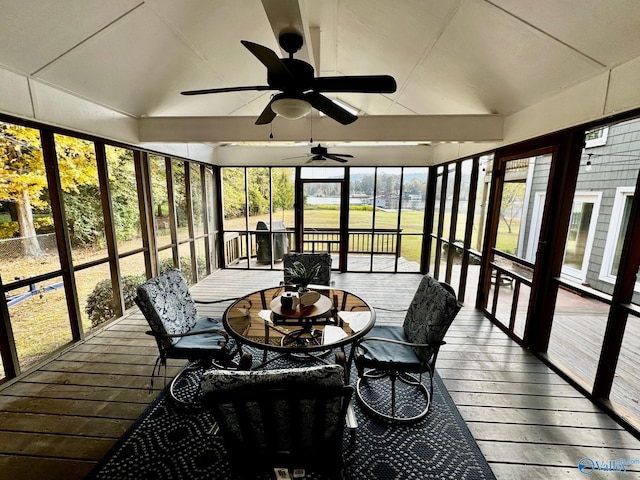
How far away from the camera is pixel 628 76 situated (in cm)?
198

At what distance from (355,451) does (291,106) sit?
2333mm

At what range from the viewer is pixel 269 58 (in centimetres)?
151

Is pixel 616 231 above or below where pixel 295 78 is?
below

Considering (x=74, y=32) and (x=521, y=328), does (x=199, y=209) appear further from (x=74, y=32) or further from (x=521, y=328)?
(x=521, y=328)

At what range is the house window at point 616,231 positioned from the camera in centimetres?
264

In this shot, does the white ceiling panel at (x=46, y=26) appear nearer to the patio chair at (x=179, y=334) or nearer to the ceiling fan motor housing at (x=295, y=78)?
the ceiling fan motor housing at (x=295, y=78)

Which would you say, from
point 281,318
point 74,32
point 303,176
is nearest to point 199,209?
point 303,176

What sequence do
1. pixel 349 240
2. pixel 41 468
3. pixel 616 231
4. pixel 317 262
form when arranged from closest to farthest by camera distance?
pixel 41 468 < pixel 616 231 < pixel 317 262 < pixel 349 240

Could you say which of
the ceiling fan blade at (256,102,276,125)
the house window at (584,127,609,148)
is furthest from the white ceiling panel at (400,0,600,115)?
the ceiling fan blade at (256,102,276,125)

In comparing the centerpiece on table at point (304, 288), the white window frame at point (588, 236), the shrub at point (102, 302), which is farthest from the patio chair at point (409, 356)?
the shrub at point (102, 302)

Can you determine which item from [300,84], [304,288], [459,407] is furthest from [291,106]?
[459,407]

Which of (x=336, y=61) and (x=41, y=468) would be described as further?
(x=336, y=61)

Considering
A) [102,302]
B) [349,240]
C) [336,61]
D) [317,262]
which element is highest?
[336,61]

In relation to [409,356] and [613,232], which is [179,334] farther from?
[613,232]
